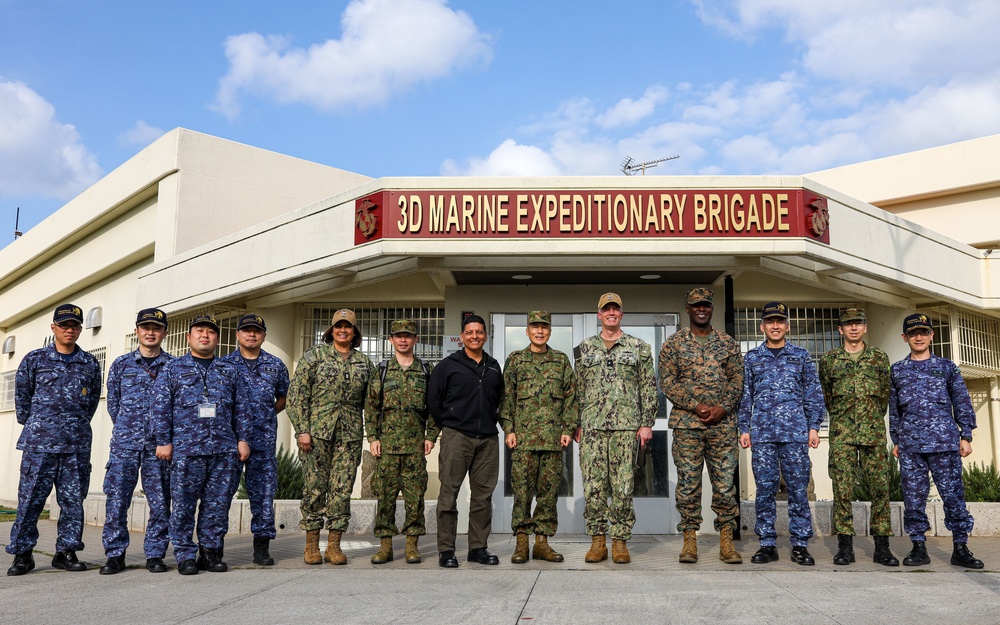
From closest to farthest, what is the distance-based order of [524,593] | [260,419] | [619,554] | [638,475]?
[524,593]
[619,554]
[260,419]
[638,475]

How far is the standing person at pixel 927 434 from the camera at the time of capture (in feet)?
20.0

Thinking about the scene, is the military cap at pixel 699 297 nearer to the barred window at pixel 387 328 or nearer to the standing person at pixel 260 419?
the standing person at pixel 260 419

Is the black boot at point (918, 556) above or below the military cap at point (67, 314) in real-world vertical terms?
below

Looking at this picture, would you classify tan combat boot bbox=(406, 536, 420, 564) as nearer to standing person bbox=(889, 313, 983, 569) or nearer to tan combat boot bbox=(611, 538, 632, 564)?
tan combat boot bbox=(611, 538, 632, 564)

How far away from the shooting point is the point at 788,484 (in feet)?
20.3

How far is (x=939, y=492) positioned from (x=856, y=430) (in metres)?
0.72

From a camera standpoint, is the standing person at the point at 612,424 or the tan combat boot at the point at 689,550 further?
the standing person at the point at 612,424

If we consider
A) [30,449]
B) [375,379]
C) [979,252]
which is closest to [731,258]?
[375,379]

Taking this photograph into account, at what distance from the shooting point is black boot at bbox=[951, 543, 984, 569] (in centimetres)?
582

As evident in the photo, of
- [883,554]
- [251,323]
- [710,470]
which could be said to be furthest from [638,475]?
[251,323]

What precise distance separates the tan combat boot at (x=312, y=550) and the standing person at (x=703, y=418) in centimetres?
270

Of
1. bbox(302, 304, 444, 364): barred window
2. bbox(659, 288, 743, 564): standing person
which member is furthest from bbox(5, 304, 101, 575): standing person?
bbox(302, 304, 444, 364): barred window

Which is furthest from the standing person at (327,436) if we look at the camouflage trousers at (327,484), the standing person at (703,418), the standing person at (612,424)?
the standing person at (703,418)

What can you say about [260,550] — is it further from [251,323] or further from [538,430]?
[538,430]
